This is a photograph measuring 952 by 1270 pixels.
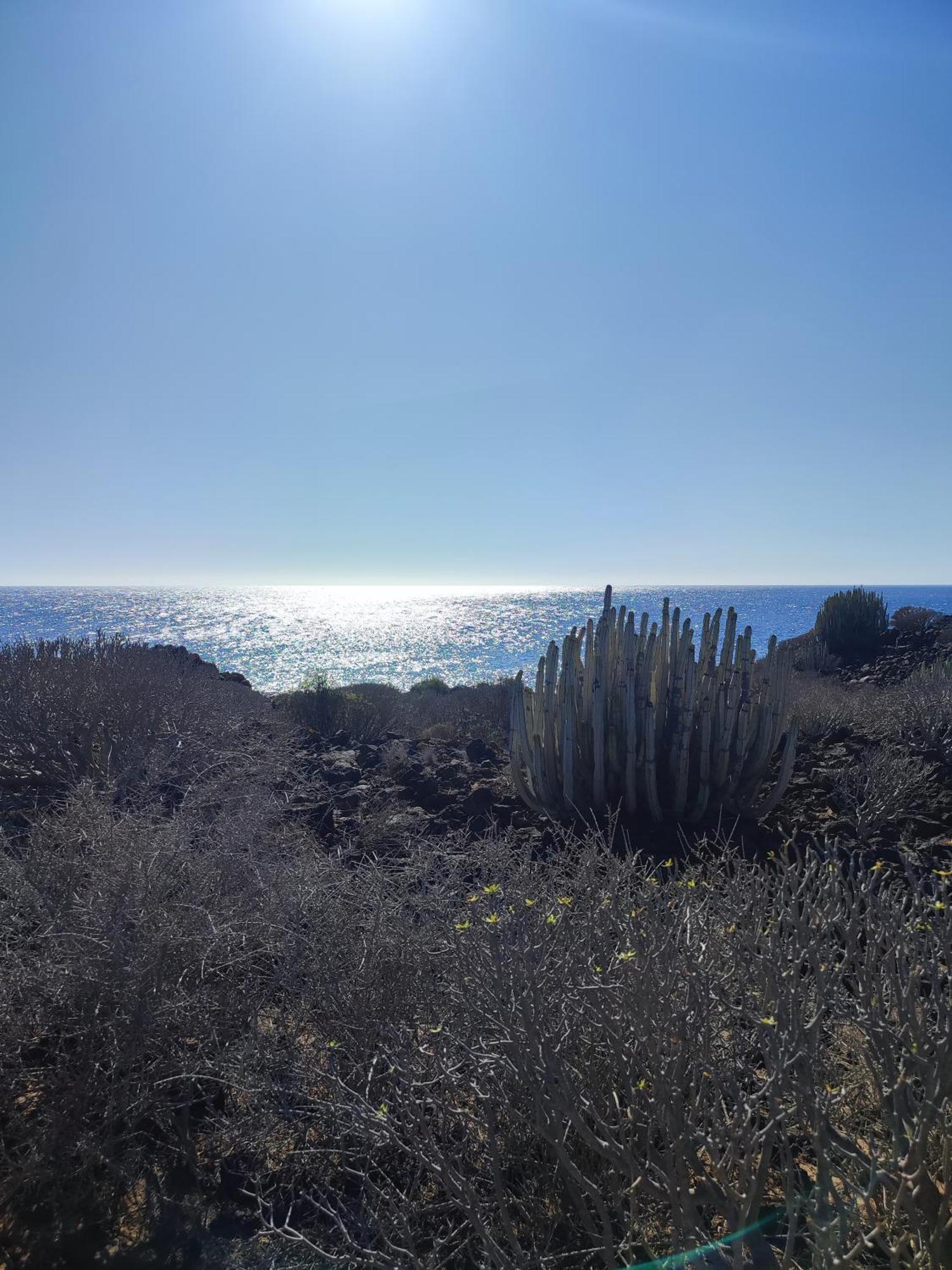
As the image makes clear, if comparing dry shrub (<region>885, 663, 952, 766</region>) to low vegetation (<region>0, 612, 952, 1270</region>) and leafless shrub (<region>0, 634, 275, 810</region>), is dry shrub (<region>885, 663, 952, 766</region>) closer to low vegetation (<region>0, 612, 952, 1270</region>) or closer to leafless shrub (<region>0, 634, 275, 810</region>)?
low vegetation (<region>0, 612, 952, 1270</region>)

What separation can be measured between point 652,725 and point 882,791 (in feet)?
6.53

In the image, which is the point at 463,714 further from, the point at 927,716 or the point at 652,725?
the point at 652,725

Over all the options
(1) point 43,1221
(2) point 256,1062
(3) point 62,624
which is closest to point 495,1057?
(2) point 256,1062

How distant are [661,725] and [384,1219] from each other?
4.71 meters

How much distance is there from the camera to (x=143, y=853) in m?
3.45

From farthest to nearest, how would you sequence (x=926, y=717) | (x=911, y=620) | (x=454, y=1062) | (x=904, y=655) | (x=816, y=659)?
(x=911, y=620) < (x=816, y=659) < (x=904, y=655) < (x=926, y=717) < (x=454, y=1062)

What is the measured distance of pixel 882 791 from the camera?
20.1 ft

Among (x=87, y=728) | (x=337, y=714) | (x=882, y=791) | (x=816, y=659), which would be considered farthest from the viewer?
(x=816, y=659)

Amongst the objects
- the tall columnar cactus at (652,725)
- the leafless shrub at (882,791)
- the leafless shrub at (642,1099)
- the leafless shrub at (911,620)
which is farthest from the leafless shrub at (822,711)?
the leafless shrub at (911,620)

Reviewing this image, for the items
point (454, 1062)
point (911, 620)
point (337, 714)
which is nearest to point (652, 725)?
point (454, 1062)

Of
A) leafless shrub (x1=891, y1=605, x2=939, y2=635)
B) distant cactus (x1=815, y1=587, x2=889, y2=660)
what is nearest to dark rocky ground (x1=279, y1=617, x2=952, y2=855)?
distant cactus (x1=815, y1=587, x2=889, y2=660)

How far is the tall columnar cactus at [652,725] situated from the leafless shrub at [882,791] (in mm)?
585

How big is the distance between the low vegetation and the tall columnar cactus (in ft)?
6.01

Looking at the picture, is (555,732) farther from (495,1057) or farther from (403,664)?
(403,664)
